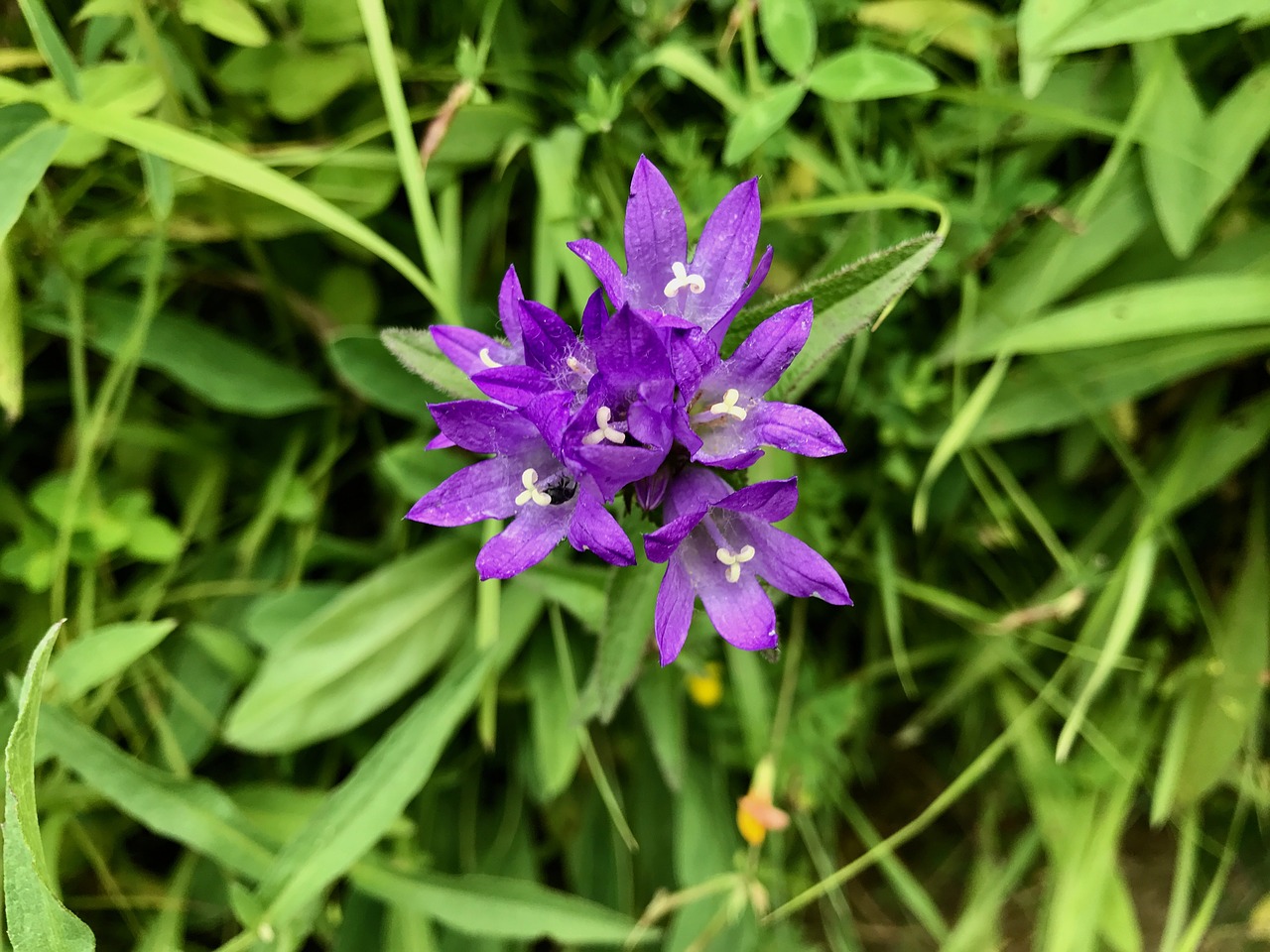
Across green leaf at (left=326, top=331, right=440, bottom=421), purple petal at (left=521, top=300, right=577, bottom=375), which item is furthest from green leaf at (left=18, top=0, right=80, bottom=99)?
purple petal at (left=521, top=300, right=577, bottom=375)

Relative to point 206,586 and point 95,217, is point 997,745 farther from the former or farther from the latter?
point 95,217

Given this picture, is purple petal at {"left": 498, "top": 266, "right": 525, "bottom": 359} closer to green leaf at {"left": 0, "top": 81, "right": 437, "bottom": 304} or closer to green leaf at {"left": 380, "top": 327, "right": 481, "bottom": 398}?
green leaf at {"left": 380, "top": 327, "right": 481, "bottom": 398}

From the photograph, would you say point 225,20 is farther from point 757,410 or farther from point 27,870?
point 27,870

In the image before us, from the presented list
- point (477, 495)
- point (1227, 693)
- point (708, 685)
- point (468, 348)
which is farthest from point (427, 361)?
point (1227, 693)

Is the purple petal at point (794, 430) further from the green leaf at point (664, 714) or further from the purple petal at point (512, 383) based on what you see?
the green leaf at point (664, 714)

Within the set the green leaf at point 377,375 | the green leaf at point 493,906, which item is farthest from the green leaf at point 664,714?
the green leaf at point 377,375

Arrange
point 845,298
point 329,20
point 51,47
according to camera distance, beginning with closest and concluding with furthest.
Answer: point 845,298, point 51,47, point 329,20

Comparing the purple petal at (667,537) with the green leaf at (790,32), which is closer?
the purple petal at (667,537)
